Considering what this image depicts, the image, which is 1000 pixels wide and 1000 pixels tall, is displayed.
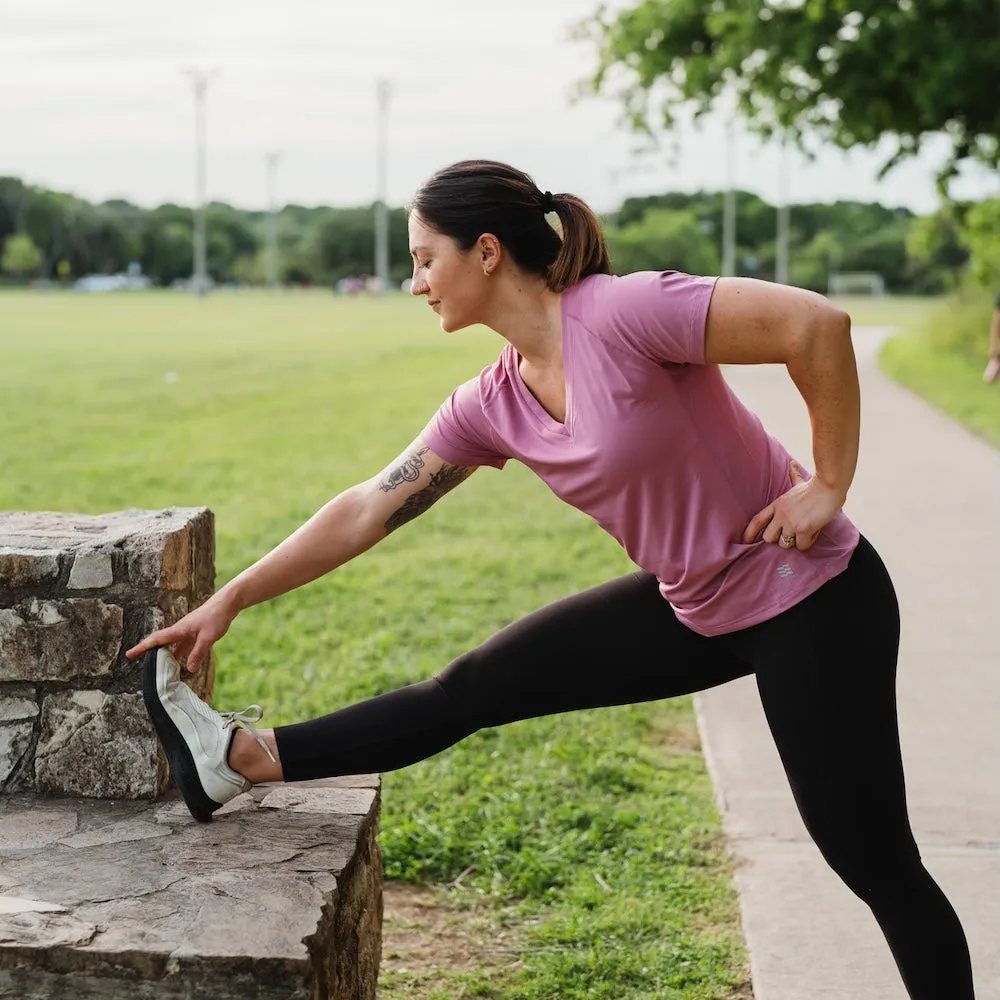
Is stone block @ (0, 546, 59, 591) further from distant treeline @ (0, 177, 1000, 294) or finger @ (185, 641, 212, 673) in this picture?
distant treeline @ (0, 177, 1000, 294)

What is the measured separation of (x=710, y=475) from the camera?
2805 mm

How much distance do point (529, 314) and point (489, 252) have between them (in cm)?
14

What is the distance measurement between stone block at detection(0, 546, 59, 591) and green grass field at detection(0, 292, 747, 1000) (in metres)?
1.31

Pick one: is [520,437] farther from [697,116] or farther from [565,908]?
[697,116]

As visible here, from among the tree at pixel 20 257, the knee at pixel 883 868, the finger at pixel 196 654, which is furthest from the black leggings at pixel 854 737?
the tree at pixel 20 257

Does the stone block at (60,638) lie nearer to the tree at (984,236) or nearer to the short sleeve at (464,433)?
the short sleeve at (464,433)

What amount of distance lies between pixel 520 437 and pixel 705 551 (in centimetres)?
44

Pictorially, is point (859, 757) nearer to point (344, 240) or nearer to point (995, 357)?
point (995, 357)

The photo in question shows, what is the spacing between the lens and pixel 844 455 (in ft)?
9.23

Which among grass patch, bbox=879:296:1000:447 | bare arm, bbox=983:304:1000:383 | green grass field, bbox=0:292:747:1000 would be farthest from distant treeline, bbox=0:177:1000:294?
bare arm, bbox=983:304:1000:383

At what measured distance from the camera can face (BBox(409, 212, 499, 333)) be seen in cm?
285

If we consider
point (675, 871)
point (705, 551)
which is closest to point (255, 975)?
point (705, 551)

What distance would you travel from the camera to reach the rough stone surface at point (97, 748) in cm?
338

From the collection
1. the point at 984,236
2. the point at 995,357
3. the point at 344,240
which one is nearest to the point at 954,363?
the point at 984,236
